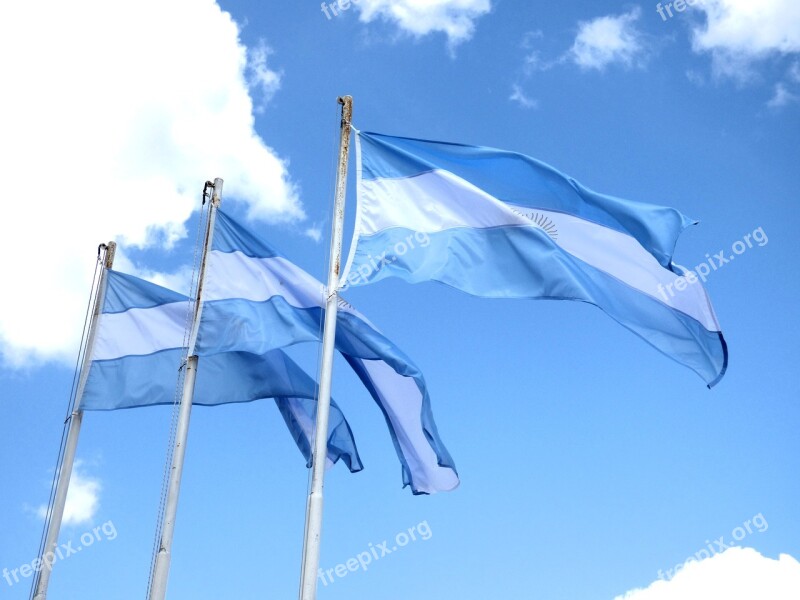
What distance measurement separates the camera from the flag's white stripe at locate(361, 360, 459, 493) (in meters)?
16.4

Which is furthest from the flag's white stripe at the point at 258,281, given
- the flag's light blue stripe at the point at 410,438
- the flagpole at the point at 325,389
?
the flagpole at the point at 325,389

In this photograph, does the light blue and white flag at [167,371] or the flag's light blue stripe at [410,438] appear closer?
the flag's light blue stripe at [410,438]

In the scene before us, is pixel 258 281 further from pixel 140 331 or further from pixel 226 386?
pixel 140 331

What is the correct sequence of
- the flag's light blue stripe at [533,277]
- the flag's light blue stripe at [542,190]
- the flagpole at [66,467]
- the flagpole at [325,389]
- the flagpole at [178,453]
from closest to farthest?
the flagpole at [325,389], the flag's light blue stripe at [533,277], the flagpole at [178,453], the flag's light blue stripe at [542,190], the flagpole at [66,467]

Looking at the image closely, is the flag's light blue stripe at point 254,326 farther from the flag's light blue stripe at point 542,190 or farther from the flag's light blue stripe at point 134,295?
the flag's light blue stripe at point 542,190

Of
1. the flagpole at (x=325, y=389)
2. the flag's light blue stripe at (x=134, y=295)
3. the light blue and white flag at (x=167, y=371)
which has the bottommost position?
the flagpole at (x=325, y=389)

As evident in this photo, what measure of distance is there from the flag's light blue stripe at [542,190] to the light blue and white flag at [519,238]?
2 cm

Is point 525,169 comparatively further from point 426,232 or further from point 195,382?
point 195,382

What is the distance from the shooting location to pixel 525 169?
16.1m

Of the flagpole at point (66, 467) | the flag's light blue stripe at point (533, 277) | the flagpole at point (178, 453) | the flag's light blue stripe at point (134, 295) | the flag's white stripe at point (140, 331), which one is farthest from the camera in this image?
the flag's light blue stripe at point (134, 295)

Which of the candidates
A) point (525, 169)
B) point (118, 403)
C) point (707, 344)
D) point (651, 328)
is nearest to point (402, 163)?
point (525, 169)

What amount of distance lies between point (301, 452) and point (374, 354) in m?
3.10

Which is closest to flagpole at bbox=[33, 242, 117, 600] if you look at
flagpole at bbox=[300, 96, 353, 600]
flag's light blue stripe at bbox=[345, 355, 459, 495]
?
flag's light blue stripe at bbox=[345, 355, 459, 495]

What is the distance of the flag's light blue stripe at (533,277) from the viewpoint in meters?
13.9
